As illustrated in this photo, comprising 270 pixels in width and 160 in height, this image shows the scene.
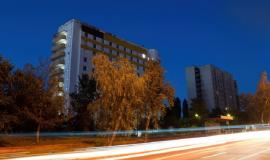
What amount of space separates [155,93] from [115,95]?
39.6ft

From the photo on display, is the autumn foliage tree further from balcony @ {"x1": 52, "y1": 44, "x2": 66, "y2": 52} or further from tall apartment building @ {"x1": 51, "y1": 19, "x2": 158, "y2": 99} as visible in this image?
balcony @ {"x1": 52, "y1": 44, "x2": 66, "y2": 52}

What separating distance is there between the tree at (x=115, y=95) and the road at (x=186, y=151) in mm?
5613

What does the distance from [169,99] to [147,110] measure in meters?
3.93

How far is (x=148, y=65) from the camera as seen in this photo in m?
46.0

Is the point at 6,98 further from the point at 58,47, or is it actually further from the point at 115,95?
the point at 58,47

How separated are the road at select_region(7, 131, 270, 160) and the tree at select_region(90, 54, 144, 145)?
5.61 meters

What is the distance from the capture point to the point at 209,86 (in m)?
156

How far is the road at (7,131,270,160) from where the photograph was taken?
63.2ft

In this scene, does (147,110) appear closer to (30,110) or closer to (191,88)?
(30,110)

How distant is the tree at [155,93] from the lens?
43.5 metres

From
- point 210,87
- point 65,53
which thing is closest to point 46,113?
point 65,53

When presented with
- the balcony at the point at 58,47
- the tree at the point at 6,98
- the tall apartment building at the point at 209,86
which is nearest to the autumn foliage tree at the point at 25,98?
the tree at the point at 6,98

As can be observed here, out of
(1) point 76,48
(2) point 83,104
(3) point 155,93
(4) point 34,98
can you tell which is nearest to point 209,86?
(1) point 76,48

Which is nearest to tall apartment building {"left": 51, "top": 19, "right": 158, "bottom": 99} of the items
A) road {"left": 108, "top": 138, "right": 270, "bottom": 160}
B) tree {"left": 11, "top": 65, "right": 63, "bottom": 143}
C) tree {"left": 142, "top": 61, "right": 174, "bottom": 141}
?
tree {"left": 142, "top": 61, "right": 174, "bottom": 141}
